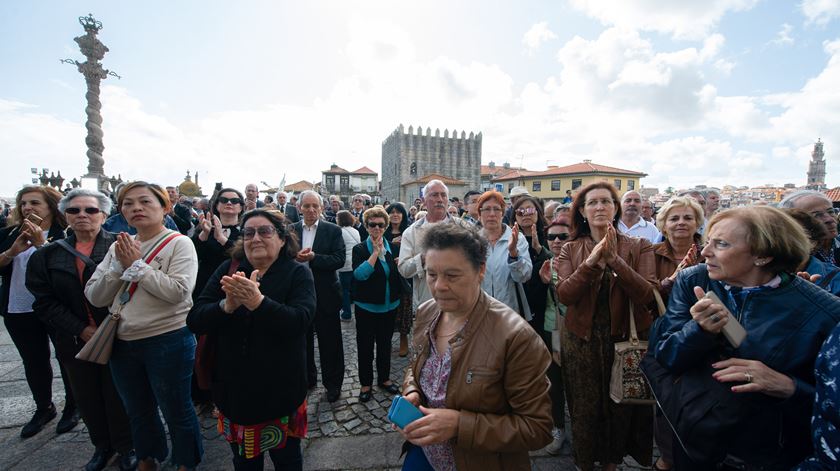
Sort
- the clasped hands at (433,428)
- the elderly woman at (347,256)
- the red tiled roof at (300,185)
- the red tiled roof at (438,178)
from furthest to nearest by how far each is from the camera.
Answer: the red tiled roof at (300,185) < the red tiled roof at (438,178) < the elderly woman at (347,256) < the clasped hands at (433,428)

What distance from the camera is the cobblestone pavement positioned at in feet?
9.47

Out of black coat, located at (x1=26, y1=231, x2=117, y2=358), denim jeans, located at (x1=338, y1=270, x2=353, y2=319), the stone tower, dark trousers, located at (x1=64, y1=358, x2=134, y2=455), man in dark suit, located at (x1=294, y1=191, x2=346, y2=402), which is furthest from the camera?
the stone tower

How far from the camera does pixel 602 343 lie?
2.64 m

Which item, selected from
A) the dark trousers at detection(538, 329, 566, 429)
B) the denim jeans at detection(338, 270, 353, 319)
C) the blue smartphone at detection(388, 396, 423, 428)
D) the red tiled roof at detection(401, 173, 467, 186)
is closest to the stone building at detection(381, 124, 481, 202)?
the red tiled roof at detection(401, 173, 467, 186)

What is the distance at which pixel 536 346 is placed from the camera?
156cm

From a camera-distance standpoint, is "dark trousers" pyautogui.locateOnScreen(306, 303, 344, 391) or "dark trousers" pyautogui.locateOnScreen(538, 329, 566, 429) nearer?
"dark trousers" pyautogui.locateOnScreen(538, 329, 566, 429)

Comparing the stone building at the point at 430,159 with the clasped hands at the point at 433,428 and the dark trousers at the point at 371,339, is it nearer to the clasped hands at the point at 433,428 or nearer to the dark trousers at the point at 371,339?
the dark trousers at the point at 371,339

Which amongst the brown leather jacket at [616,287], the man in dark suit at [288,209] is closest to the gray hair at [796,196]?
the brown leather jacket at [616,287]

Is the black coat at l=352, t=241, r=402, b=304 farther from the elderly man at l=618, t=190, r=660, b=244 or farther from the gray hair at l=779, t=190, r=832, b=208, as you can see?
the gray hair at l=779, t=190, r=832, b=208

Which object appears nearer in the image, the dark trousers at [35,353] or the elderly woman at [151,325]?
the elderly woman at [151,325]

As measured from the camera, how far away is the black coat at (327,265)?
389 cm

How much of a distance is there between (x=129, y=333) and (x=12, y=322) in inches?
77.9

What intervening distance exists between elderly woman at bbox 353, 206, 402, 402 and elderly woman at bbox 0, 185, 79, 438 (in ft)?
9.45

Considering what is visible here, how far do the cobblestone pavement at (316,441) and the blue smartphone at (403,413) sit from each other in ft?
5.84
